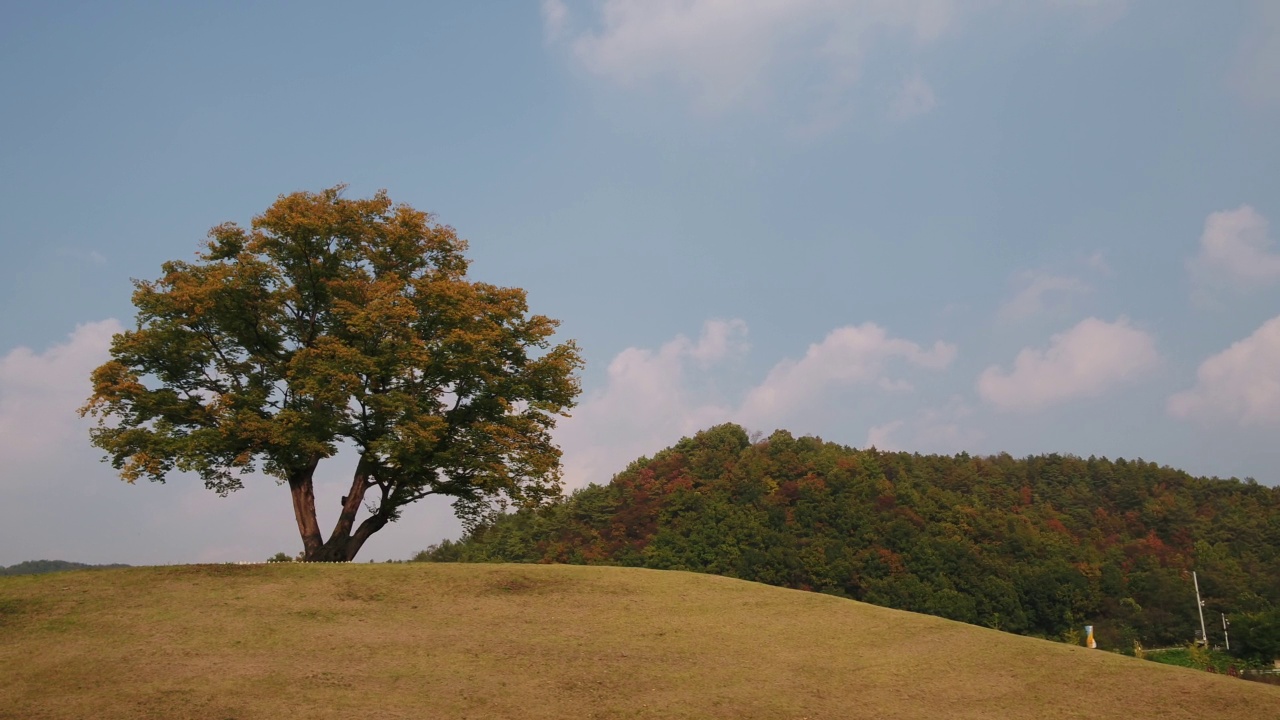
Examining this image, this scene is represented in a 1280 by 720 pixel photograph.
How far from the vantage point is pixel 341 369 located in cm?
2933

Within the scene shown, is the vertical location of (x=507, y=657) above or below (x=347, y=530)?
below

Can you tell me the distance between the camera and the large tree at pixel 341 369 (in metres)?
29.5

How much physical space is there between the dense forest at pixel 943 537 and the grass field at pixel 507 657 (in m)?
62.5

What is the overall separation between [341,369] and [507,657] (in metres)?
14.3

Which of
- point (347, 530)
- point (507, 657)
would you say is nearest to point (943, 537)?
point (347, 530)

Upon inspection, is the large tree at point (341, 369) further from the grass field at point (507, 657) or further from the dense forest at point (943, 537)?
the dense forest at point (943, 537)

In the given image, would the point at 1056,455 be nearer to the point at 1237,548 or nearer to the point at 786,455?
→ the point at 1237,548

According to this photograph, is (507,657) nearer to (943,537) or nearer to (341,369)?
(341,369)

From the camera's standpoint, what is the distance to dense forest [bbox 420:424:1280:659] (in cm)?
8756

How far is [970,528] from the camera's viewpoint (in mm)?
100125

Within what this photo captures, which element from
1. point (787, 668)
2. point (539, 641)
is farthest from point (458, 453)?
point (787, 668)

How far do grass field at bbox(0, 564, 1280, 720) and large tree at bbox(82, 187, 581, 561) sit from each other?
5.87m

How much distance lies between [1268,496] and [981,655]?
121977 mm

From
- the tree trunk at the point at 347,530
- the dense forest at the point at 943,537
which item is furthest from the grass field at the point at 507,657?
the dense forest at the point at 943,537
